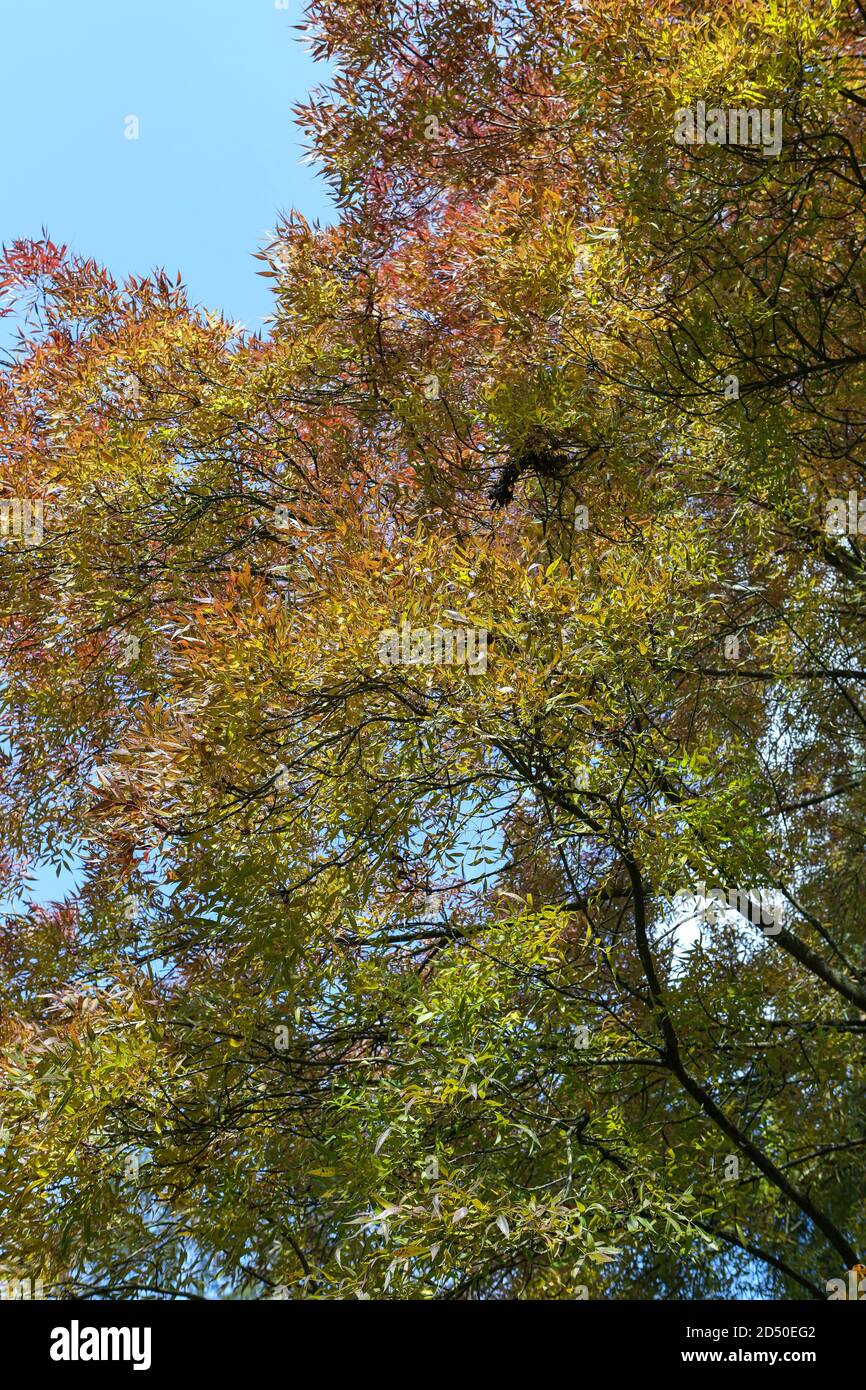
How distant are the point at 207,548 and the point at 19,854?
1938 mm

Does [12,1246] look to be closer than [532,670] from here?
No

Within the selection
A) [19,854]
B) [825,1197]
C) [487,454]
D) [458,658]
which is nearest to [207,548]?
[487,454]

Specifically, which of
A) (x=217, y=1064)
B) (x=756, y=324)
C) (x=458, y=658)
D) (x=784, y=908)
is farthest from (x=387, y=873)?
(x=756, y=324)

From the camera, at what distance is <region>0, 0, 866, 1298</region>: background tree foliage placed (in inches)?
147

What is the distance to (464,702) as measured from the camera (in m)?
3.66

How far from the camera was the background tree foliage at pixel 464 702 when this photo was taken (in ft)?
12.3

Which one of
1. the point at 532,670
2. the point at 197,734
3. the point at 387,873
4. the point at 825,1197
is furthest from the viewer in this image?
the point at 825,1197

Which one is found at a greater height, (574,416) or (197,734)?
(574,416)

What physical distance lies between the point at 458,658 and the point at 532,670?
236 mm

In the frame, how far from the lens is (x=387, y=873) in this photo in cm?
469

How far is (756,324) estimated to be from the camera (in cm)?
470

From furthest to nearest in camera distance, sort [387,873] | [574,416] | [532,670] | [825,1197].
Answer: [825,1197] < [574,416] < [387,873] < [532,670]

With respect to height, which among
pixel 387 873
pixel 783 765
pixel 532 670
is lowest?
pixel 387 873

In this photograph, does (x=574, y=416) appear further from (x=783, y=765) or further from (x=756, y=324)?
(x=783, y=765)
